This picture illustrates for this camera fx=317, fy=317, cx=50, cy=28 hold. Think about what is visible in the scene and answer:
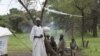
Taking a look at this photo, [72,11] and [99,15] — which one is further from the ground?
[72,11]

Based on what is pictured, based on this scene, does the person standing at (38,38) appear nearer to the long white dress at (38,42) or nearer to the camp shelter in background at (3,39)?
the long white dress at (38,42)

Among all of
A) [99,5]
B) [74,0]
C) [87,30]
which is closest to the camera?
[74,0]

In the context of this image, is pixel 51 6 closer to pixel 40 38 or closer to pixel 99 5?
pixel 99 5

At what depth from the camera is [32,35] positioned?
10367 millimetres

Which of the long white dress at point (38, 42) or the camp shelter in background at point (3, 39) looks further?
→ the camp shelter in background at point (3, 39)

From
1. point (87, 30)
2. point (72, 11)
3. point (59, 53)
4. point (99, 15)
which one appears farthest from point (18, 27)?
point (59, 53)

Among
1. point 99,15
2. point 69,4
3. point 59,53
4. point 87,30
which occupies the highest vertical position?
point 59,53

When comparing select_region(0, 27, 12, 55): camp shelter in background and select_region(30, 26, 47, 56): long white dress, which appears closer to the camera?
select_region(30, 26, 47, 56): long white dress

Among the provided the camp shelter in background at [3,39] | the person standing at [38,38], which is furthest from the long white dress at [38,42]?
the camp shelter in background at [3,39]

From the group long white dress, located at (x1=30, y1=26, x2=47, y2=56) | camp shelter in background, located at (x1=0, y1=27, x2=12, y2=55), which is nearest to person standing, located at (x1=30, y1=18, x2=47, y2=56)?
long white dress, located at (x1=30, y1=26, x2=47, y2=56)

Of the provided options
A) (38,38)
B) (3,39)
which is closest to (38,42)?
(38,38)

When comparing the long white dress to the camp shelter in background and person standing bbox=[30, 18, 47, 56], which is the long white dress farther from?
the camp shelter in background

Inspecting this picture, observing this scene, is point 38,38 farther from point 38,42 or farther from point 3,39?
point 3,39

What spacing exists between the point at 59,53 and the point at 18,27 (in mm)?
41372
